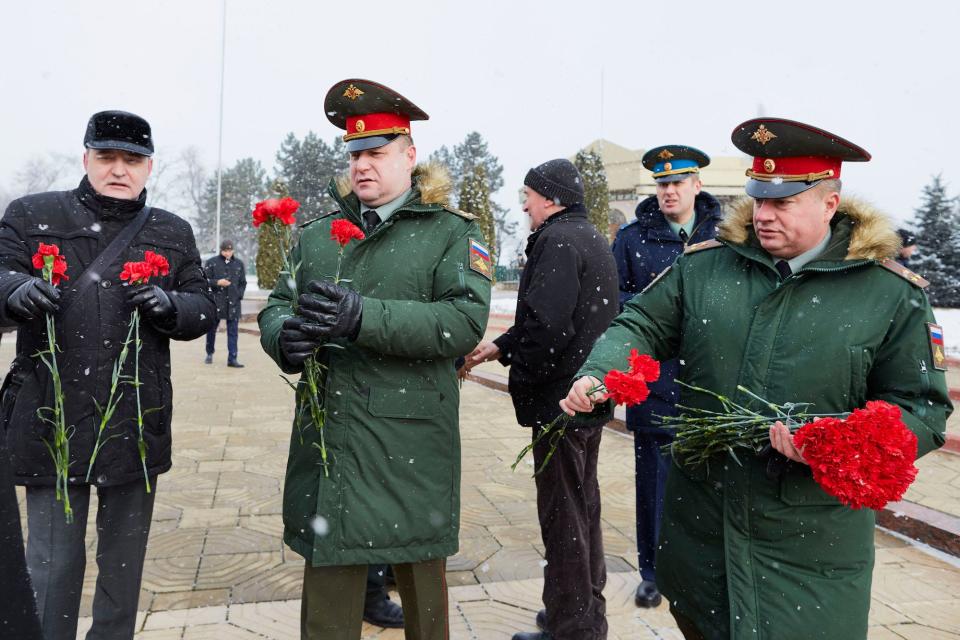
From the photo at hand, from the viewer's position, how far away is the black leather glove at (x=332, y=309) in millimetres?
2332

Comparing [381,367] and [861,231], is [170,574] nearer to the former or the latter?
[381,367]

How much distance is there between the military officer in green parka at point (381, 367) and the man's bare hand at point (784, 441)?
1.08m

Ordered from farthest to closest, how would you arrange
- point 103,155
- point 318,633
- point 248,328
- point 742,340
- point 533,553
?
1. point 248,328
2. point 533,553
3. point 103,155
4. point 318,633
5. point 742,340

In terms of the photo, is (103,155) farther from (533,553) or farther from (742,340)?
(533,553)

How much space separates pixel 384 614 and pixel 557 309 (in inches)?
63.8

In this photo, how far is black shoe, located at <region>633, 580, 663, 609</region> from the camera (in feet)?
11.9

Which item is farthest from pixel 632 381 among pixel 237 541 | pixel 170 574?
pixel 237 541

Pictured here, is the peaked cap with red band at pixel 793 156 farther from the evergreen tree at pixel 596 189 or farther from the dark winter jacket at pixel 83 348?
the evergreen tree at pixel 596 189

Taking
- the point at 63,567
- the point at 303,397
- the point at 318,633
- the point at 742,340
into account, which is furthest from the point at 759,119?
the point at 63,567

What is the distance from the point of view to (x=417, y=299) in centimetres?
265

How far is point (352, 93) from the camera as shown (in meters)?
2.71

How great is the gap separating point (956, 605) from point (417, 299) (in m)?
3.18

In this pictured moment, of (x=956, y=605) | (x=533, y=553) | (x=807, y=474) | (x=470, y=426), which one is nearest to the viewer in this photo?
(x=807, y=474)

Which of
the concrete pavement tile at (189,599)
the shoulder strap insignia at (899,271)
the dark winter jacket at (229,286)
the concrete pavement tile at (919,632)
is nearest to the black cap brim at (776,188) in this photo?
the shoulder strap insignia at (899,271)
